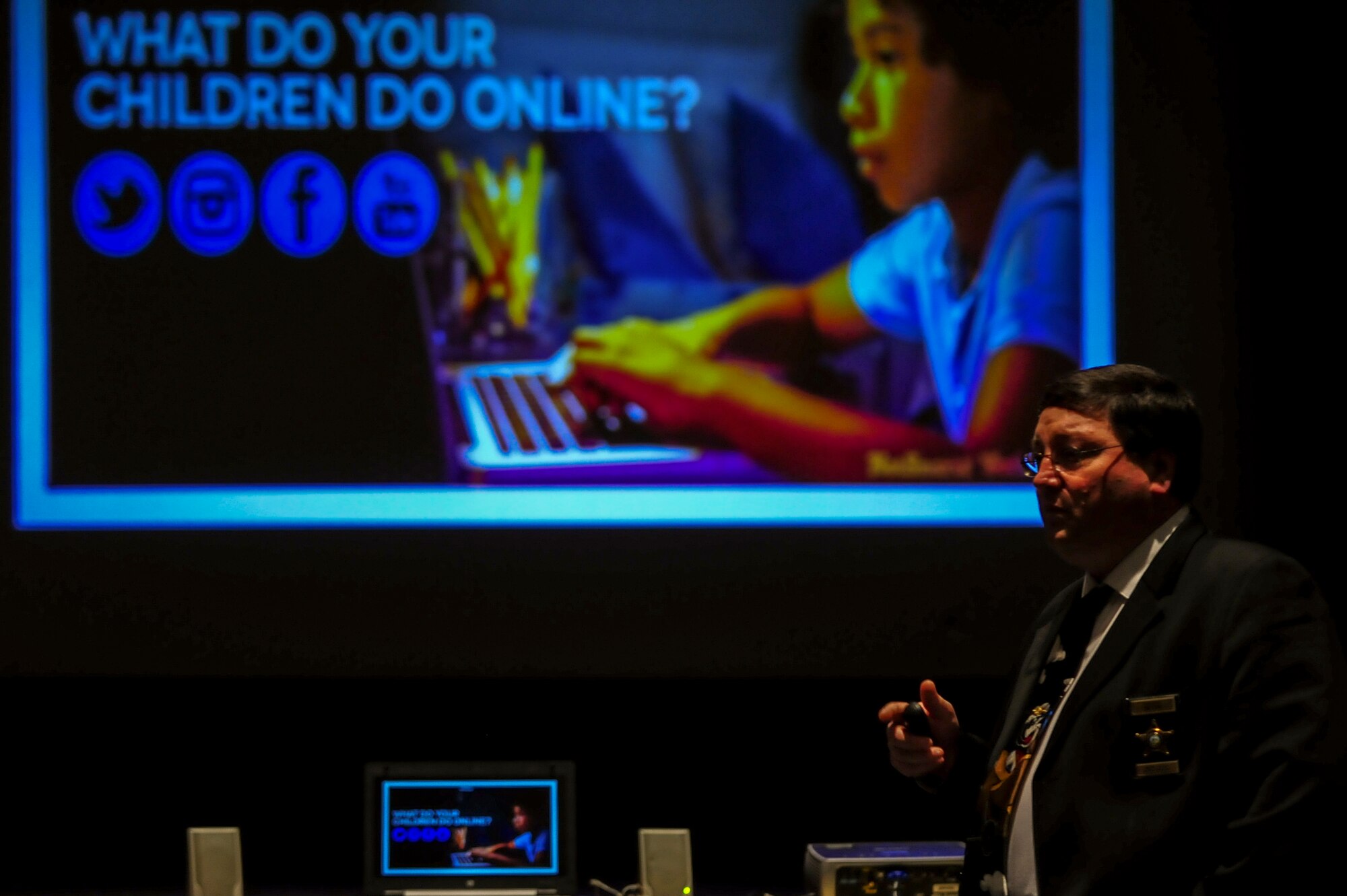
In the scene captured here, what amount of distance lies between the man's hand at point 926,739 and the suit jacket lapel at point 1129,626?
0.72 feet

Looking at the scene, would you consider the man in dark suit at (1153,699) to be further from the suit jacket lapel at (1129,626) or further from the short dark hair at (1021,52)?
the short dark hair at (1021,52)

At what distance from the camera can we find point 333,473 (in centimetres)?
356

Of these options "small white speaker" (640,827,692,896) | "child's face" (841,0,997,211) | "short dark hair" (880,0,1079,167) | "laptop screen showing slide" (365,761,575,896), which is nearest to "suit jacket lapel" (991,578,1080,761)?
"small white speaker" (640,827,692,896)

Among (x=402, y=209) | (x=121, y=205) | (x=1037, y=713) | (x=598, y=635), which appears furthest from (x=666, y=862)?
(x=121, y=205)

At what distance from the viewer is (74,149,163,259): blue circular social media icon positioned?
3588 mm

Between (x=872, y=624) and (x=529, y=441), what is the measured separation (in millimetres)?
998

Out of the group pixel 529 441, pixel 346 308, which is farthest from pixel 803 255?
pixel 346 308

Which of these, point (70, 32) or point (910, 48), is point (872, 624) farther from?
point (70, 32)

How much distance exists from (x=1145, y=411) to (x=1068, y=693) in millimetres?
382

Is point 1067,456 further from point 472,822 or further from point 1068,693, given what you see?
point 472,822

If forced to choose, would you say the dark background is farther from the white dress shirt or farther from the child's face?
the white dress shirt

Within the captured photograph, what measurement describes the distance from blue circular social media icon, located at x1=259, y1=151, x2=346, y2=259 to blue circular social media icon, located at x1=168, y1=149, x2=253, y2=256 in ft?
0.18

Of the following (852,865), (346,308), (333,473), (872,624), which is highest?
(346,308)

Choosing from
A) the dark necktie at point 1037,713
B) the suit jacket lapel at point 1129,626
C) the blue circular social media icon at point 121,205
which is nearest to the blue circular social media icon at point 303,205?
the blue circular social media icon at point 121,205
